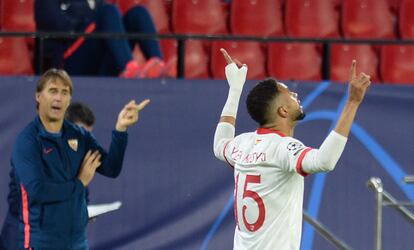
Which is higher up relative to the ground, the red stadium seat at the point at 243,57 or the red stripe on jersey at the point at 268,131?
the red stripe on jersey at the point at 268,131

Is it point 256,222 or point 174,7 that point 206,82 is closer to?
point 174,7

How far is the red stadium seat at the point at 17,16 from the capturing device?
31.2 ft

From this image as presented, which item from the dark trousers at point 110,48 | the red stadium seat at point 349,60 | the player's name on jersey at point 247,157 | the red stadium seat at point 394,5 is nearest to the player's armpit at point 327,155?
the player's name on jersey at point 247,157

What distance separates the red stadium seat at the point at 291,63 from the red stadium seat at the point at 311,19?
334mm

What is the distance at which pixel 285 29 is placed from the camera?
990 centimetres

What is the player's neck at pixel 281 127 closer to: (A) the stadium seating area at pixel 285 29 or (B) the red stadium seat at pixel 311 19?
(A) the stadium seating area at pixel 285 29

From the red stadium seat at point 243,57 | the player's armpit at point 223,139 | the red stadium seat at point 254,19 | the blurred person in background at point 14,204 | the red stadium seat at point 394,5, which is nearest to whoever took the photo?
the player's armpit at point 223,139

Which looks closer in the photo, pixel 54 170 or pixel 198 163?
pixel 54 170

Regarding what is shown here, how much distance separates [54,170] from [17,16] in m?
4.21

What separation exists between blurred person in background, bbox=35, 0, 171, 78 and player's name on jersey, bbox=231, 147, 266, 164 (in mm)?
3664

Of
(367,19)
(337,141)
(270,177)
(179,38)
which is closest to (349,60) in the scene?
(367,19)

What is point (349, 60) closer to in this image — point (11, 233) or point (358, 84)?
point (11, 233)

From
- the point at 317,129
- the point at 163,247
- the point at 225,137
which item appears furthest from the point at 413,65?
the point at 225,137

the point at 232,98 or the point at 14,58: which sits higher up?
the point at 232,98
